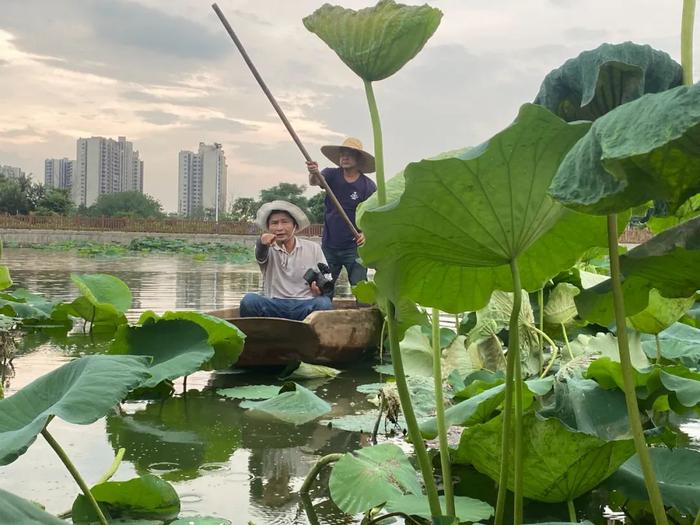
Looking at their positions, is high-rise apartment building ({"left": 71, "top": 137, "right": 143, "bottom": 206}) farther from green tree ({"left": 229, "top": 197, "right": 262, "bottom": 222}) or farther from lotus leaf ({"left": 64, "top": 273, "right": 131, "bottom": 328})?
lotus leaf ({"left": 64, "top": 273, "right": 131, "bottom": 328})

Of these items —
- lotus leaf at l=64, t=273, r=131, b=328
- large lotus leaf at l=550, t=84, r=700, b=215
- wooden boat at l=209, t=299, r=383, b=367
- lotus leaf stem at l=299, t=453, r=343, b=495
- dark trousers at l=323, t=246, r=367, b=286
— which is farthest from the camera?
dark trousers at l=323, t=246, r=367, b=286

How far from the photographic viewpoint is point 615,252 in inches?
35.9

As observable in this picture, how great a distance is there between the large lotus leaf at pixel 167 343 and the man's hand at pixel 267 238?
4.73 ft

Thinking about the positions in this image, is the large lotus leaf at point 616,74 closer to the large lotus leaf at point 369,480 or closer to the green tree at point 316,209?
the large lotus leaf at point 369,480

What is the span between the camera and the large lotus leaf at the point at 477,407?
141 centimetres

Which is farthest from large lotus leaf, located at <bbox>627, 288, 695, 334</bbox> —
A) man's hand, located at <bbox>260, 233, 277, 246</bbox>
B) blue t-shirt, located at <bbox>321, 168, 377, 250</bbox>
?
blue t-shirt, located at <bbox>321, 168, 377, 250</bbox>

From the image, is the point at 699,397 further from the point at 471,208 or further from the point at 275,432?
the point at 275,432

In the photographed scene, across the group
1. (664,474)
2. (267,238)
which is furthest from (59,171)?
(664,474)

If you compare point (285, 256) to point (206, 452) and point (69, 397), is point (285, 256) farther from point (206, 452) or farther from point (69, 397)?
point (69, 397)

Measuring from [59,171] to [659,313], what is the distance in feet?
288

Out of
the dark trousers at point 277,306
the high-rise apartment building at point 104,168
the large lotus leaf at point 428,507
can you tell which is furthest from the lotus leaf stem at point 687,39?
the high-rise apartment building at point 104,168

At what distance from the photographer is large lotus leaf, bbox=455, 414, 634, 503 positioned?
124 cm

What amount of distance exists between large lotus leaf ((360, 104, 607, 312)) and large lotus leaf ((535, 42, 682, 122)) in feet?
0.15

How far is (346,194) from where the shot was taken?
497cm
